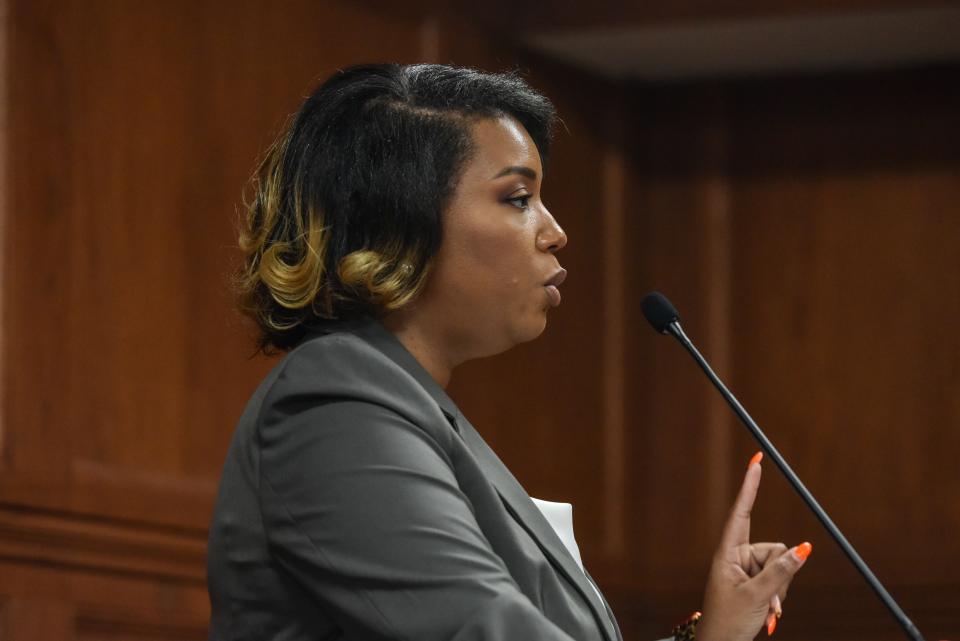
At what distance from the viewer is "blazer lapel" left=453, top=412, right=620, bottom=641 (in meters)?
1.66

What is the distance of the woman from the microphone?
47mm

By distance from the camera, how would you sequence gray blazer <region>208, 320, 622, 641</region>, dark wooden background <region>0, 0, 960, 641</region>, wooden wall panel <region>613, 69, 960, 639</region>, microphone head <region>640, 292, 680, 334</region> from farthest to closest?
1. wooden wall panel <region>613, 69, 960, 639</region>
2. dark wooden background <region>0, 0, 960, 641</region>
3. microphone head <region>640, 292, 680, 334</region>
4. gray blazer <region>208, 320, 622, 641</region>

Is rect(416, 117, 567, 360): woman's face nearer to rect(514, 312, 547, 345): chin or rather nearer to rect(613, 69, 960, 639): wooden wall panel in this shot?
rect(514, 312, 547, 345): chin

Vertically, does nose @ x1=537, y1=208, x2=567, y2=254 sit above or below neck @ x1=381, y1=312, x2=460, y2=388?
above

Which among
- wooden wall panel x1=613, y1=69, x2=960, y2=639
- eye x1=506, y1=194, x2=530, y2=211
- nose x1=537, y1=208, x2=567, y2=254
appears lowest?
wooden wall panel x1=613, y1=69, x2=960, y2=639

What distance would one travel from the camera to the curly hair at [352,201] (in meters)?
1.71

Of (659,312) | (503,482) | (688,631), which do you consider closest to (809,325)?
(659,312)

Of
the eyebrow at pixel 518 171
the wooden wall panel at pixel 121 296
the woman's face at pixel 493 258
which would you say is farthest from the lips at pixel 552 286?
the wooden wall panel at pixel 121 296

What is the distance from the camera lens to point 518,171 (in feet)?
5.90

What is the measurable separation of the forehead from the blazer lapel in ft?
0.90

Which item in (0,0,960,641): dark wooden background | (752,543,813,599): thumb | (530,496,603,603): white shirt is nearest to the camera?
(752,543,813,599): thumb

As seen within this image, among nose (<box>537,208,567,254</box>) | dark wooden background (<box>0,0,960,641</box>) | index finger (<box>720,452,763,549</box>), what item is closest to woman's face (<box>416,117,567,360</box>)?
nose (<box>537,208,567,254</box>)

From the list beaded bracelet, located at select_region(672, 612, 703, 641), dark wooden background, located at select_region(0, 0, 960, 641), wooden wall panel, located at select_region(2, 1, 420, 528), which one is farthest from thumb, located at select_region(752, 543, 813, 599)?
dark wooden background, located at select_region(0, 0, 960, 641)

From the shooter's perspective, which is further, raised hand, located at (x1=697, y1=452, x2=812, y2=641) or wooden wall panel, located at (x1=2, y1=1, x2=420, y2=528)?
wooden wall panel, located at (x1=2, y1=1, x2=420, y2=528)
